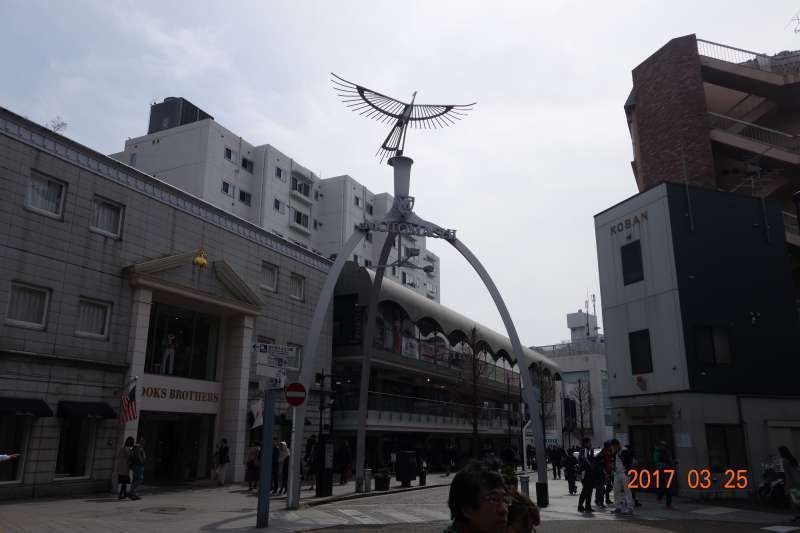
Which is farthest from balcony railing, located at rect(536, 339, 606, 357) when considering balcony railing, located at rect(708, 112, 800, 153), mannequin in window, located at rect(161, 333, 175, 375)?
mannequin in window, located at rect(161, 333, 175, 375)

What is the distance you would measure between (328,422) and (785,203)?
2515 cm

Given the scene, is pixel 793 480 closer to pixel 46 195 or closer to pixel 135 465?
pixel 135 465

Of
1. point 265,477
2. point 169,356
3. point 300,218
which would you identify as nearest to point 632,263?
point 265,477

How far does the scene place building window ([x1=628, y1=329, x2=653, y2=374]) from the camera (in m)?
23.7

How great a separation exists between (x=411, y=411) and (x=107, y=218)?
2068cm

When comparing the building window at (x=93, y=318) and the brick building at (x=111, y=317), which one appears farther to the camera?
the building window at (x=93, y=318)

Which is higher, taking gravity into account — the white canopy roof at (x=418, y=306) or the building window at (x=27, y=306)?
the white canopy roof at (x=418, y=306)

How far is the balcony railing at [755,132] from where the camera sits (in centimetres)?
2895

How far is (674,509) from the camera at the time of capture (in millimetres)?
18078

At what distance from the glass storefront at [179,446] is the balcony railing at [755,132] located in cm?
2700

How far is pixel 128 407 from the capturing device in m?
20.0

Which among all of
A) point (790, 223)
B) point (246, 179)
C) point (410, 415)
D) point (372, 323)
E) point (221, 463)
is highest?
point (246, 179)

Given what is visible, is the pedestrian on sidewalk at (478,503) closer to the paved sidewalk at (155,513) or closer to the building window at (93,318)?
the paved sidewalk at (155,513)

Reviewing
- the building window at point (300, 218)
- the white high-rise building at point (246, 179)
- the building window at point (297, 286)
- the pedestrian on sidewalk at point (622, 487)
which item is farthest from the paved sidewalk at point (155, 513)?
the building window at point (300, 218)
